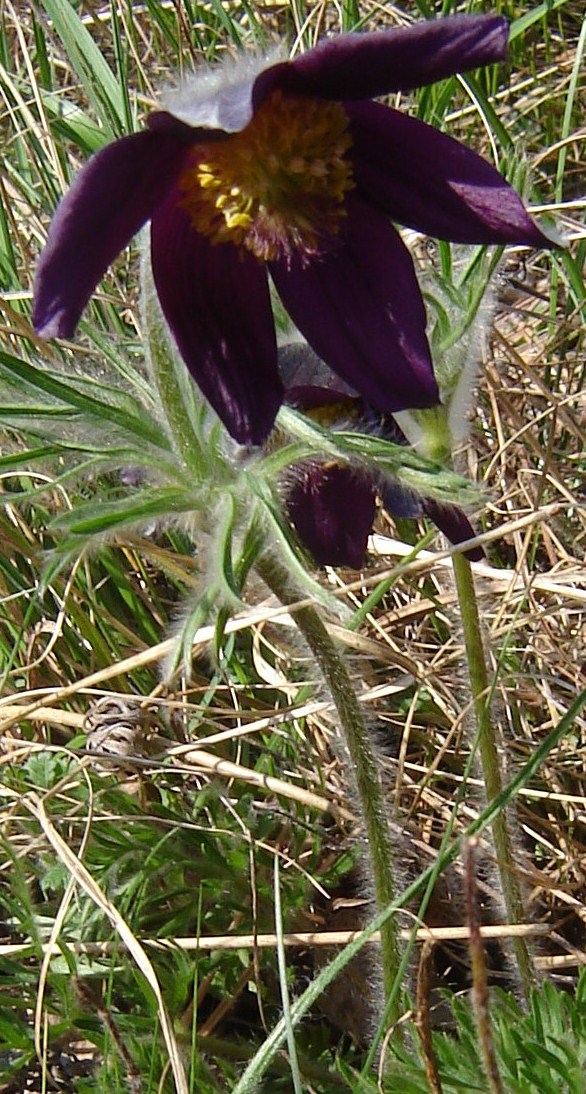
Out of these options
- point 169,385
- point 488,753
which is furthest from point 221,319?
point 488,753

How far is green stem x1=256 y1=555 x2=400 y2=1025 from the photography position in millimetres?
1041

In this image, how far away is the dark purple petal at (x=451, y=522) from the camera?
1.14m

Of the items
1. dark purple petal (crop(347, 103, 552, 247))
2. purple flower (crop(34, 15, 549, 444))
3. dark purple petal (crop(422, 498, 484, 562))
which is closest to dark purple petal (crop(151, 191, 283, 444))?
purple flower (crop(34, 15, 549, 444))

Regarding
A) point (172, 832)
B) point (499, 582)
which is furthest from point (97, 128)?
point (172, 832)

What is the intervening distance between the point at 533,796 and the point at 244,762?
341 millimetres

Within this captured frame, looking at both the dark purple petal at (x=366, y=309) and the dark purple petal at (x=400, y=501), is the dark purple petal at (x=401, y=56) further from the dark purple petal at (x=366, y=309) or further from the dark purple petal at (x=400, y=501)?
the dark purple petal at (x=400, y=501)

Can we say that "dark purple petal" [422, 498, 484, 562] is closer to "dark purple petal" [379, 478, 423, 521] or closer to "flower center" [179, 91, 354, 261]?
"dark purple petal" [379, 478, 423, 521]

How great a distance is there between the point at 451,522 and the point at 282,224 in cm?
31

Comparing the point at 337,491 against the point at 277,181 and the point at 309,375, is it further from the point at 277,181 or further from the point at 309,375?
the point at 277,181

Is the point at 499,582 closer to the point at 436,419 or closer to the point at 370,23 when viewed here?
the point at 436,419

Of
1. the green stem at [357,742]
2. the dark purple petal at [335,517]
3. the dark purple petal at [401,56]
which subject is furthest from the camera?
the dark purple petal at [335,517]

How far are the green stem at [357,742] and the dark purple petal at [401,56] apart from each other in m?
0.38

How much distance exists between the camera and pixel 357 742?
107 centimetres

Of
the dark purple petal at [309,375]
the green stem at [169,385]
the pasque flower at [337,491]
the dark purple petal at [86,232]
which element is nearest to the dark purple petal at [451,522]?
the pasque flower at [337,491]
